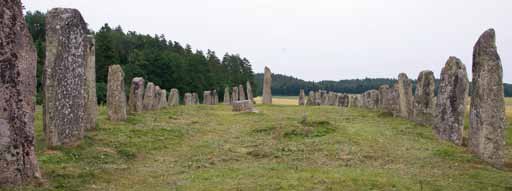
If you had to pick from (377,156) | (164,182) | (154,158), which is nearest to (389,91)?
(377,156)

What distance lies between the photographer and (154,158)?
14297 millimetres

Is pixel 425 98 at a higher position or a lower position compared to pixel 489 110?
higher

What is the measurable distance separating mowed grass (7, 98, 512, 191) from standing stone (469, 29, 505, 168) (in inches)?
15.6

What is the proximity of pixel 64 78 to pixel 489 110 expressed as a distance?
36.9ft

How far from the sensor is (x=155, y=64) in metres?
67.3

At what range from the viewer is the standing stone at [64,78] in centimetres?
1326

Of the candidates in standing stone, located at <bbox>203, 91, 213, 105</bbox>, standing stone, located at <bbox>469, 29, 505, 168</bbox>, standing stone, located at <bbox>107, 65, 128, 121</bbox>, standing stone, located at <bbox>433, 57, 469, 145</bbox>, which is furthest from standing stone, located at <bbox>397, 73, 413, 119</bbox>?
standing stone, located at <bbox>203, 91, 213, 105</bbox>

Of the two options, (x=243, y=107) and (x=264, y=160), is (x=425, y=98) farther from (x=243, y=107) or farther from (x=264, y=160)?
(x=243, y=107)

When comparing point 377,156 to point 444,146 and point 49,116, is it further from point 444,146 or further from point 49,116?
point 49,116

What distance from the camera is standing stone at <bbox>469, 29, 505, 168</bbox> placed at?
44.6ft

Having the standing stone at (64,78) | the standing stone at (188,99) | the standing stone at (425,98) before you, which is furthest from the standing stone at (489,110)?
the standing stone at (188,99)

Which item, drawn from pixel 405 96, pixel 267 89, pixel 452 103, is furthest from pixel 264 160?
pixel 267 89

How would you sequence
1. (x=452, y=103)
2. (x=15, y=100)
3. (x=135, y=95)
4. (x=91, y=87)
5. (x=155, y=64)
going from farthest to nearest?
1. (x=155, y=64)
2. (x=135, y=95)
3. (x=91, y=87)
4. (x=452, y=103)
5. (x=15, y=100)

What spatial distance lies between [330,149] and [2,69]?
9437 mm
